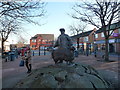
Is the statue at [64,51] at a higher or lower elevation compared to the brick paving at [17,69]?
higher

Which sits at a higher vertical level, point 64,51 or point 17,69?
point 64,51

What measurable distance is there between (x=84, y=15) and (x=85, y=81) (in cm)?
1113

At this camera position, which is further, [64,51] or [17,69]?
[17,69]

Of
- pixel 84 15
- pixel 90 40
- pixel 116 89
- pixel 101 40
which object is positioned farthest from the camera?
pixel 90 40

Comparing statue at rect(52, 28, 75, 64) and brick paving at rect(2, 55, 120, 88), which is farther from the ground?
statue at rect(52, 28, 75, 64)

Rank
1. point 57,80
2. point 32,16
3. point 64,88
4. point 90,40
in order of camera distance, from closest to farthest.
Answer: point 64,88
point 57,80
point 32,16
point 90,40

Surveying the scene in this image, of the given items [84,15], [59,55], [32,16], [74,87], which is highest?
[84,15]

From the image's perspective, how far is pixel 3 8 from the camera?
767 cm

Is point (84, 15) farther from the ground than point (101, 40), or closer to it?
farther from the ground

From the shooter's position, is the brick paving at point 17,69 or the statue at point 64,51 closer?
the statue at point 64,51

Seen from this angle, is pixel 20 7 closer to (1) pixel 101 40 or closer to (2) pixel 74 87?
(2) pixel 74 87

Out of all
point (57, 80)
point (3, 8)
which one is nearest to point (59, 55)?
point (57, 80)

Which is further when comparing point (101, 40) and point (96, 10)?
point (101, 40)

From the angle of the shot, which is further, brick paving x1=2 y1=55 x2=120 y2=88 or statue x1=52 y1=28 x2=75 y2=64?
brick paving x1=2 y1=55 x2=120 y2=88
